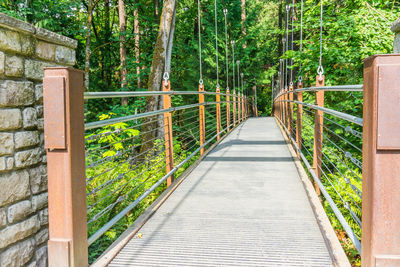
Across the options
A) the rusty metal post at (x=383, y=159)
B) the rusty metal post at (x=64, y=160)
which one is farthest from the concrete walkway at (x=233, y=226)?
the rusty metal post at (x=383, y=159)

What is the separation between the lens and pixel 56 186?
1745mm

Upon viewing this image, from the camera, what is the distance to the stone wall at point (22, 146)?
1925mm

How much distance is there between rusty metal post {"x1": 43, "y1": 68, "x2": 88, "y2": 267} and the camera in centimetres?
171

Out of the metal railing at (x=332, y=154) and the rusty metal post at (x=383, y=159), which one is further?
the metal railing at (x=332, y=154)

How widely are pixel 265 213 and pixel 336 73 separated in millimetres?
7873

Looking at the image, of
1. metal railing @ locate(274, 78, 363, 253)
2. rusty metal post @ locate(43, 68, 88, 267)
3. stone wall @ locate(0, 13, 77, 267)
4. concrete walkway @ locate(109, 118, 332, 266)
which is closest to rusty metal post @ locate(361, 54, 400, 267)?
metal railing @ locate(274, 78, 363, 253)

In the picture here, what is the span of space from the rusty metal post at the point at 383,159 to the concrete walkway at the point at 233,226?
1.63ft

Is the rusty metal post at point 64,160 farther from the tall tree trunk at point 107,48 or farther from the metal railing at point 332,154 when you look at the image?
the tall tree trunk at point 107,48

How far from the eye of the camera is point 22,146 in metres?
2.06

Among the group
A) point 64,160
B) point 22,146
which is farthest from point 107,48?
point 64,160

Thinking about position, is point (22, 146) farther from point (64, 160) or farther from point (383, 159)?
point (383, 159)

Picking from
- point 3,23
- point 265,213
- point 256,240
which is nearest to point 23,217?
point 3,23

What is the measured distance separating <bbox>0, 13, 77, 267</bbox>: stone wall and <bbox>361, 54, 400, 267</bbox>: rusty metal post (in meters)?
1.74

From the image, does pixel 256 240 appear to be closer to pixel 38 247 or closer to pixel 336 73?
pixel 38 247
